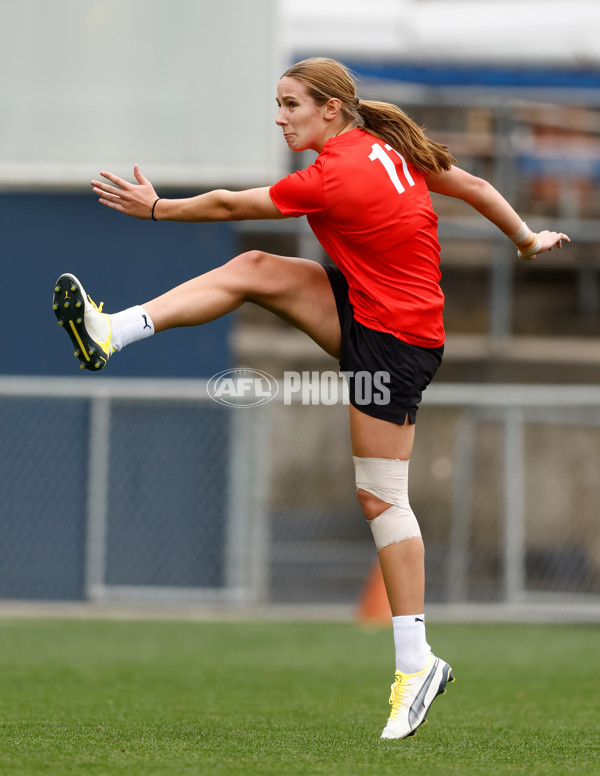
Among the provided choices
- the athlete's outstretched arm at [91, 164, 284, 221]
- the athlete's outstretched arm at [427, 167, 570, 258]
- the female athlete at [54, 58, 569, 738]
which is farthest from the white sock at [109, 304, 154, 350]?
the athlete's outstretched arm at [427, 167, 570, 258]

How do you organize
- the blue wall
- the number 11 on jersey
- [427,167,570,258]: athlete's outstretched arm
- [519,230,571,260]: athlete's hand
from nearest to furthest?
the number 11 on jersey < [427,167,570,258]: athlete's outstretched arm < [519,230,571,260]: athlete's hand < the blue wall

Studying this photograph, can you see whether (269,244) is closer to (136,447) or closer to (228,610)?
(136,447)

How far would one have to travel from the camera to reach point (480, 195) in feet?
13.1

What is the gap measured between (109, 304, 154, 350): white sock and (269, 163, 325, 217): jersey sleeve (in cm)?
51

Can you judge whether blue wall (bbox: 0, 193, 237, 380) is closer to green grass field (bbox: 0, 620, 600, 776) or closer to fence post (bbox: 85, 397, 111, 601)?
fence post (bbox: 85, 397, 111, 601)

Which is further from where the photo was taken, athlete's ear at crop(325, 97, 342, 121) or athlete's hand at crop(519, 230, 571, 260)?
athlete's hand at crop(519, 230, 571, 260)

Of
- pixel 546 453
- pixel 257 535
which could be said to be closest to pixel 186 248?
pixel 257 535

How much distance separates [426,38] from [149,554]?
17.8 feet

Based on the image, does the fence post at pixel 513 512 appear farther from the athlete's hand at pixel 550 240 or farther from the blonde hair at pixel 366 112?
the blonde hair at pixel 366 112

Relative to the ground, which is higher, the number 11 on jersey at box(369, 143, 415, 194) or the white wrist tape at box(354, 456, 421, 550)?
the number 11 on jersey at box(369, 143, 415, 194)

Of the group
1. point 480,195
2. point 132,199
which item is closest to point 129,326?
point 132,199

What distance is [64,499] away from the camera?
949cm

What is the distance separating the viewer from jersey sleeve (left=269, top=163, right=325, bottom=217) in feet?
11.8

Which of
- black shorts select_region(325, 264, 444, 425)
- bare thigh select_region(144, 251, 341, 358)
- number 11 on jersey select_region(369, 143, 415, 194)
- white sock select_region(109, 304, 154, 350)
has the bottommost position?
black shorts select_region(325, 264, 444, 425)
